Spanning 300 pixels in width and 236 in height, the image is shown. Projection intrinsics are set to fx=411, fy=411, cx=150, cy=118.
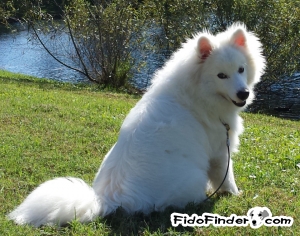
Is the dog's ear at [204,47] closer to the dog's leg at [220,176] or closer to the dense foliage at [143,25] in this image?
the dog's leg at [220,176]

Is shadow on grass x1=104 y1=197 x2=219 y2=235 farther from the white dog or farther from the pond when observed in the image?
the pond

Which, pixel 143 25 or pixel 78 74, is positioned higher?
pixel 143 25

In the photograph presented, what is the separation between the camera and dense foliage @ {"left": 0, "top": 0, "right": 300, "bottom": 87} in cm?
1750

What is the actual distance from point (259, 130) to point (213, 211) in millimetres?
4740

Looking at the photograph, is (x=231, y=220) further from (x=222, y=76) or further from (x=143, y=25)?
(x=143, y=25)

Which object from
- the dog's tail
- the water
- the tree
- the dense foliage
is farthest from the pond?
the dog's tail

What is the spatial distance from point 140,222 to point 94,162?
86.9 inches

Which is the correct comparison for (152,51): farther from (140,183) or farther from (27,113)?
(140,183)

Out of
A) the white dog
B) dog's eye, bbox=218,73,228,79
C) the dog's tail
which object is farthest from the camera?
dog's eye, bbox=218,73,228,79

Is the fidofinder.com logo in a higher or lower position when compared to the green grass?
higher

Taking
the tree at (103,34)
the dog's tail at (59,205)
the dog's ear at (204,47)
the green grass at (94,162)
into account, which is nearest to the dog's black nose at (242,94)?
the dog's ear at (204,47)

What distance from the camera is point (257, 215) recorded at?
4.11 metres

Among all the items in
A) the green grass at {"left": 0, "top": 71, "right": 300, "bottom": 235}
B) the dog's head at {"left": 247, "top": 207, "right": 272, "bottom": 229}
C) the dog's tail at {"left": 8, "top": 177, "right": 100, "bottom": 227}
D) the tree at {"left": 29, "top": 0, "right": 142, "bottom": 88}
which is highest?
the dog's tail at {"left": 8, "top": 177, "right": 100, "bottom": 227}

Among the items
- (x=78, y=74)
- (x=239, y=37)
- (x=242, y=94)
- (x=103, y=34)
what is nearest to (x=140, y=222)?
(x=242, y=94)
